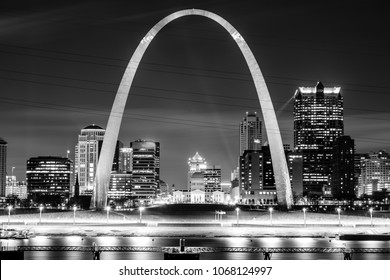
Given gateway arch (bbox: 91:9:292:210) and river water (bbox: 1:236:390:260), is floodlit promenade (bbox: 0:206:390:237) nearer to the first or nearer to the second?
river water (bbox: 1:236:390:260)

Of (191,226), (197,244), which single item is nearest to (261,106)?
(191,226)

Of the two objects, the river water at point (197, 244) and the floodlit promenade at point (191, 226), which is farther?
the floodlit promenade at point (191, 226)

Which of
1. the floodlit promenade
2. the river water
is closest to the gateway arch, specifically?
the floodlit promenade

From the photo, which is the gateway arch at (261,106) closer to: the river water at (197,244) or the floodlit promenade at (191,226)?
the floodlit promenade at (191,226)

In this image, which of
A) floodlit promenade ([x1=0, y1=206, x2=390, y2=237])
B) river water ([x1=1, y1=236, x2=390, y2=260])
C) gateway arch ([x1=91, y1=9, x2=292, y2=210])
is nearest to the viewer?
river water ([x1=1, y1=236, x2=390, y2=260])

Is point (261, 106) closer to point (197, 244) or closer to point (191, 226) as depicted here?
point (191, 226)

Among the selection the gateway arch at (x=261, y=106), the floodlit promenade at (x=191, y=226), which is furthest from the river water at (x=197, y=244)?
the gateway arch at (x=261, y=106)
